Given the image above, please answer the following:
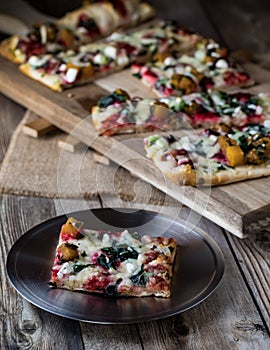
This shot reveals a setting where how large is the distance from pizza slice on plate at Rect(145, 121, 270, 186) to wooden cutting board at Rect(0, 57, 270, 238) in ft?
0.14

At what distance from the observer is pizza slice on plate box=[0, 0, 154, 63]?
4.75 m

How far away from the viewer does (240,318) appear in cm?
285

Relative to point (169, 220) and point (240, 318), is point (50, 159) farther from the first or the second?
point (240, 318)

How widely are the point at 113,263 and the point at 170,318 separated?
0.29m

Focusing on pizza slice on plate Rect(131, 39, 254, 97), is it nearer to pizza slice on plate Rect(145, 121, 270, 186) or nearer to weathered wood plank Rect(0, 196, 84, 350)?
pizza slice on plate Rect(145, 121, 270, 186)

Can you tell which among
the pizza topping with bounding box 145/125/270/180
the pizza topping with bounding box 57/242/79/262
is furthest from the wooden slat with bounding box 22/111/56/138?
the pizza topping with bounding box 57/242/79/262

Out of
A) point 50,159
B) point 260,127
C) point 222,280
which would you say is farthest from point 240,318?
point 50,159

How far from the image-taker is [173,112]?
155 inches

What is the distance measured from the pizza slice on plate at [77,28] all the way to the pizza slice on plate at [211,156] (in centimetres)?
140

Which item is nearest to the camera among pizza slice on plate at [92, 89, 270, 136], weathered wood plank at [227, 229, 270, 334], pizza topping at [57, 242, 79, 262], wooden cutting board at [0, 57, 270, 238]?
pizza topping at [57, 242, 79, 262]

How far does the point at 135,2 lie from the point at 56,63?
1.19 m

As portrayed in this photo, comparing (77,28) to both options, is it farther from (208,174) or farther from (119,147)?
(208,174)

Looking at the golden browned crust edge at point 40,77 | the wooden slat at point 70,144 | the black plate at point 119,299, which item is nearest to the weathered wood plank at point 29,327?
the black plate at point 119,299

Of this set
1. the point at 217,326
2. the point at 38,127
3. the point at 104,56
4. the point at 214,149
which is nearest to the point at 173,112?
the point at 214,149
